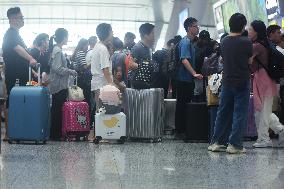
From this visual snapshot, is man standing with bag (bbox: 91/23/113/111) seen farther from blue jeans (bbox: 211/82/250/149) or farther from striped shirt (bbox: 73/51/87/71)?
blue jeans (bbox: 211/82/250/149)

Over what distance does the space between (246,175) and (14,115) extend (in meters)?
3.82

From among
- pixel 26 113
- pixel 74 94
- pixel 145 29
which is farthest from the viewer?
pixel 74 94

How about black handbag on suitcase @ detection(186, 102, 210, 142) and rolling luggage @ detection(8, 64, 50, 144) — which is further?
black handbag on suitcase @ detection(186, 102, 210, 142)

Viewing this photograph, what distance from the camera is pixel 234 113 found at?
7.30 metres

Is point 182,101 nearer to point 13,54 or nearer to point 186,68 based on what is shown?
point 186,68

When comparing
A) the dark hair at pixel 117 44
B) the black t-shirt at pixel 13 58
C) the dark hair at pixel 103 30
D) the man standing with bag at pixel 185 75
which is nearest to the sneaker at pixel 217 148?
the man standing with bag at pixel 185 75

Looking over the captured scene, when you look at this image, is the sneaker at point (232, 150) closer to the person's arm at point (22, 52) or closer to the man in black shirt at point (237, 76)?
the man in black shirt at point (237, 76)

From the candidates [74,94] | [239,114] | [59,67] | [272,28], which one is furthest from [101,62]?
[272,28]

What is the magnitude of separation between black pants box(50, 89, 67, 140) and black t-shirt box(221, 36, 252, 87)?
287 centimetres

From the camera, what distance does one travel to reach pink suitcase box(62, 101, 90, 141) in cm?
900

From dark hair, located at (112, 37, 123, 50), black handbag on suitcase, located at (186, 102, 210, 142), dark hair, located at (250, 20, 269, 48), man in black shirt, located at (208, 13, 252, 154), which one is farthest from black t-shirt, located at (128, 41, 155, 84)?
man in black shirt, located at (208, 13, 252, 154)

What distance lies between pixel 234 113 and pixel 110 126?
1.99 m

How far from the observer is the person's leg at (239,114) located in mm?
7258

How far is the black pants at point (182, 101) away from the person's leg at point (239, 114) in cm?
196
